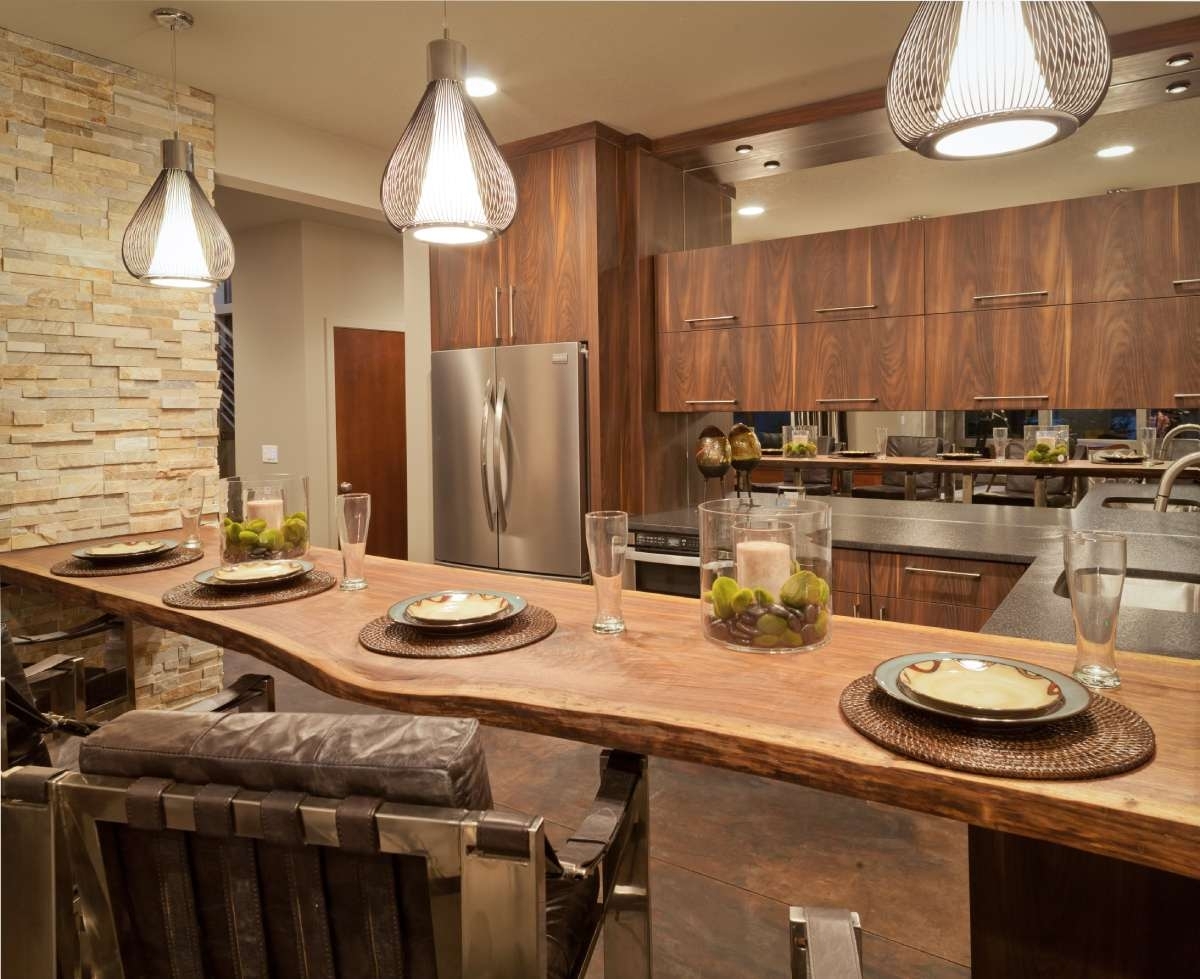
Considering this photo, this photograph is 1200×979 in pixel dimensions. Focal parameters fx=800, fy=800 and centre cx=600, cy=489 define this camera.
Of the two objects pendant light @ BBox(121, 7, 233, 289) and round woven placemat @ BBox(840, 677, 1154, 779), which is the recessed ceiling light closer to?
pendant light @ BBox(121, 7, 233, 289)

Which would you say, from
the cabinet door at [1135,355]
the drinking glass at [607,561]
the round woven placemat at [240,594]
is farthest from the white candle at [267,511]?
the cabinet door at [1135,355]

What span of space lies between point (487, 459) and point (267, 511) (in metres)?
1.93

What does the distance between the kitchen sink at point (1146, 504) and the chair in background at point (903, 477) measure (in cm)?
68

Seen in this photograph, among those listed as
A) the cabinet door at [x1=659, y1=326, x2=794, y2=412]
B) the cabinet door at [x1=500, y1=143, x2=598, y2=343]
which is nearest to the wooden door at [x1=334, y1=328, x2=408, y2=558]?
the cabinet door at [x1=500, y1=143, x2=598, y2=343]

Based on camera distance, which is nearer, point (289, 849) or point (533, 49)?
point (289, 849)

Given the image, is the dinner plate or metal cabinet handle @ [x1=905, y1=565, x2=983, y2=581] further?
metal cabinet handle @ [x1=905, y1=565, x2=983, y2=581]

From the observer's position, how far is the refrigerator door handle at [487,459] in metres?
4.09

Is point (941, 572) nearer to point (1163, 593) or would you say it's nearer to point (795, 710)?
point (1163, 593)

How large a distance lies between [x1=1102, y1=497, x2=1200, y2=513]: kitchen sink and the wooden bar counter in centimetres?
227

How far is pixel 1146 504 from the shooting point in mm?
3312

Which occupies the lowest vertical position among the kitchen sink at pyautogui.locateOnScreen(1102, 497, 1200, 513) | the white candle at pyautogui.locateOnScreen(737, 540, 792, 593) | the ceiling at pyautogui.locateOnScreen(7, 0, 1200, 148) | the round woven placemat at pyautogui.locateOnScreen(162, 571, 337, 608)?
the round woven placemat at pyautogui.locateOnScreen(162, 571, 337, 608)

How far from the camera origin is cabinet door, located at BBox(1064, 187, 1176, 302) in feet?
9.67

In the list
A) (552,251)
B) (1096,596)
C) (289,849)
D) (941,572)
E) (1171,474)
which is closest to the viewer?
(289,849)

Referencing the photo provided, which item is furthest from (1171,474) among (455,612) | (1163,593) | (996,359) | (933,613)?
(455,612)
